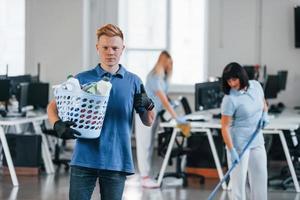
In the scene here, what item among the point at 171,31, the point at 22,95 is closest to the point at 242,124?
the point at 22,95

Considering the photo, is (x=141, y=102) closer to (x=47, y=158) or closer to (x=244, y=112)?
(x=244, y=112)

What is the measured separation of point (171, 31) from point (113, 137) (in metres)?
8.35

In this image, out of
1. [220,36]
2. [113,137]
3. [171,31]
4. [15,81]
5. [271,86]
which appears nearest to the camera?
[113,137]

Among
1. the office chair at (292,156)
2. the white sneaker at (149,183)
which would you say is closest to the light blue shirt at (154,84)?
the white sneaker at (149,183)

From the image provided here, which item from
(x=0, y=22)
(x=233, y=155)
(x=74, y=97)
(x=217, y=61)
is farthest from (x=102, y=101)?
(x=217, y=61)

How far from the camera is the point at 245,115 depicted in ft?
18.3

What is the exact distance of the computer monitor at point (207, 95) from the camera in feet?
28.4

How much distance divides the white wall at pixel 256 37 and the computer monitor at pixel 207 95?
232 centimetres

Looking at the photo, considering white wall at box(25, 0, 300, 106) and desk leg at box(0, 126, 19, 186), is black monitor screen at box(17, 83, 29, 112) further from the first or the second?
white wall at box(25, 0, 300, 106)

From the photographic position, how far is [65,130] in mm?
3285

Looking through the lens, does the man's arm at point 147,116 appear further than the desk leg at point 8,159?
No

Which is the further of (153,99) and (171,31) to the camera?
(171,31)

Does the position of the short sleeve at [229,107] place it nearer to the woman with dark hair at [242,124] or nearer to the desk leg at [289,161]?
the woman with dark hair at [242,124]

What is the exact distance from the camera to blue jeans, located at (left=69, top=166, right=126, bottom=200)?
3432 mm
